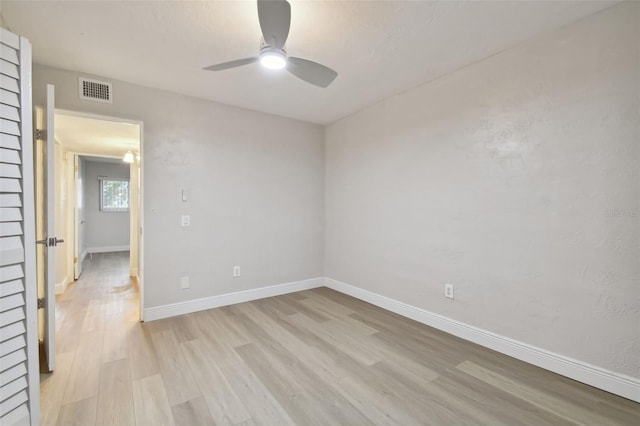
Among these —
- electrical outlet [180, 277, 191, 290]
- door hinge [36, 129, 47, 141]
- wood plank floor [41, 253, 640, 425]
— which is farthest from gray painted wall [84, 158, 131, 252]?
door hinge [36, 129, 47, 141]

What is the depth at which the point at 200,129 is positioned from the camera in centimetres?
333

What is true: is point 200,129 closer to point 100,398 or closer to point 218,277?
point 218,277

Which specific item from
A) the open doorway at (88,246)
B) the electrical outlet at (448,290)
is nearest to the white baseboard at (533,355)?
the electrical outlet at (448,290)

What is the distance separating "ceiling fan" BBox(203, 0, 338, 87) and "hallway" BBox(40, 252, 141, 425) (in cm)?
231

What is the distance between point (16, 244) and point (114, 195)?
25.8 feet

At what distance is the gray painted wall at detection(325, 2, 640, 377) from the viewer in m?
1.83

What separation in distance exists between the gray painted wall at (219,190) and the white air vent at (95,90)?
5cm

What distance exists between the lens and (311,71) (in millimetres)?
2053

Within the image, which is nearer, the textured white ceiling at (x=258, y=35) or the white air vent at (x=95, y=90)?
the textured white ceiling at (x=258, y=35)

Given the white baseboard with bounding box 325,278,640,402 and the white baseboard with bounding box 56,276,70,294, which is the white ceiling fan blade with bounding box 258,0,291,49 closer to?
the white baseboard with bounding box 325,278,640,402

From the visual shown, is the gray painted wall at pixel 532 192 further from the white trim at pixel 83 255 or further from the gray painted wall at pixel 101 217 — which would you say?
the gray painted wall at pixel 101 217

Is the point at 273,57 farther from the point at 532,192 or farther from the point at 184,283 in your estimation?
the point at 184,283

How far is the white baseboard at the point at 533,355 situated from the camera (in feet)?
5.98

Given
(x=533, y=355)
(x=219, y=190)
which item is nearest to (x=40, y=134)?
(x=219, y=190)
